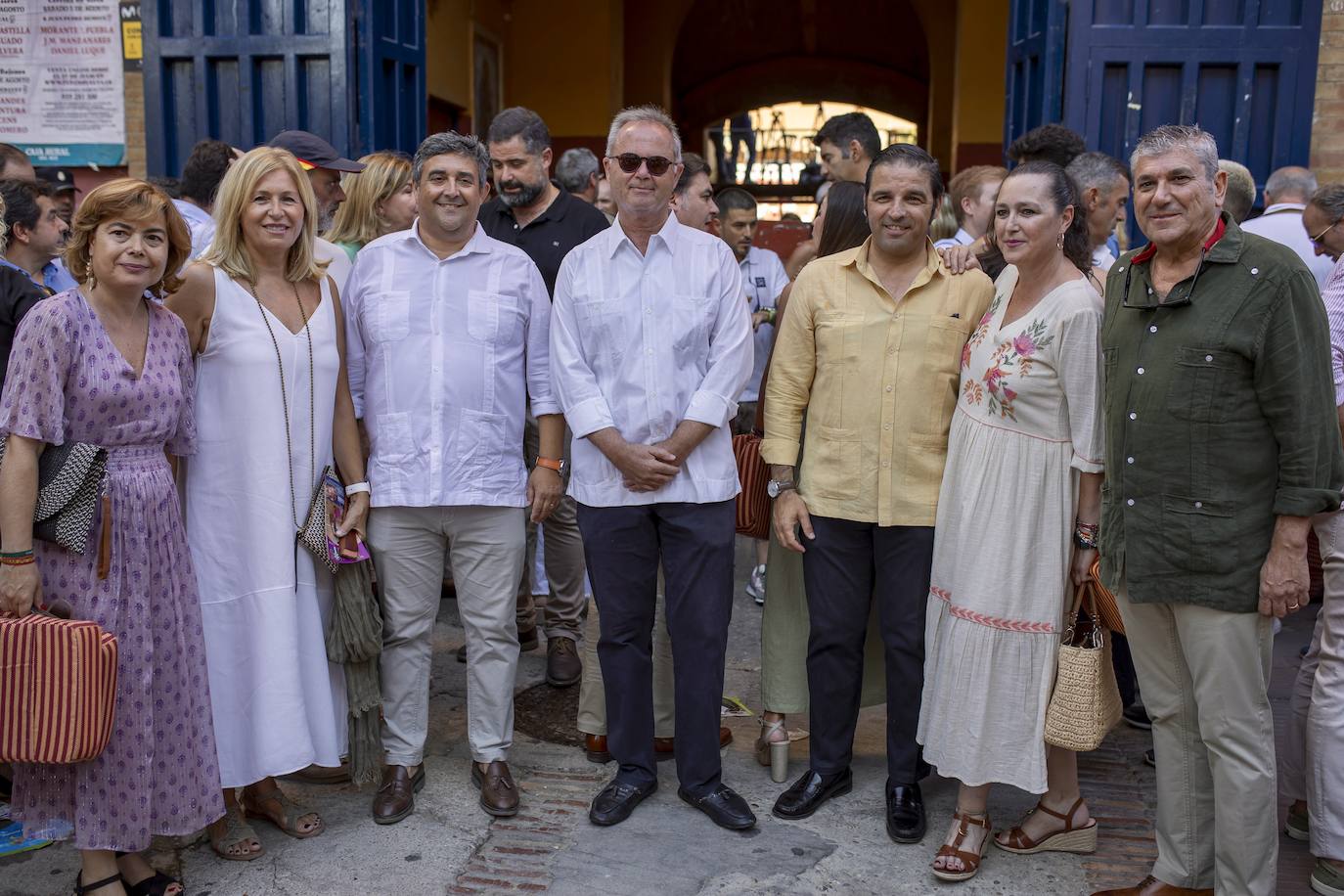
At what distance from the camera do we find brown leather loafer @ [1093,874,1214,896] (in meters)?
3.14

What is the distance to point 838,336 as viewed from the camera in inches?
140

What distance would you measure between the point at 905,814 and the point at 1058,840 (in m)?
0.44

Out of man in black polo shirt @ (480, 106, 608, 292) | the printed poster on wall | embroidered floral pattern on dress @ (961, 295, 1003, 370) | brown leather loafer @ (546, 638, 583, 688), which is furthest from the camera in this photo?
the printed poster on wall

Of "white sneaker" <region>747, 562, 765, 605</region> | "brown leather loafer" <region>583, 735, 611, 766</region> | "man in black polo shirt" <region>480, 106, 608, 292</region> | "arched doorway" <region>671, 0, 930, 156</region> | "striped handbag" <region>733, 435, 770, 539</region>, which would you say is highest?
"arched doorway" <region>671, 0, 930, 156</region>

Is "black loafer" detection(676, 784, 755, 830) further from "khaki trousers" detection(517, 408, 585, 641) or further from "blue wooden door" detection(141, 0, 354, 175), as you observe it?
"blue wooden door" detection(141, 0, 354, 175)

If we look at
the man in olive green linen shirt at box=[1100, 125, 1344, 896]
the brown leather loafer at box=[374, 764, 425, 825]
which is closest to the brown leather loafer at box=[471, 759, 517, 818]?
the brown leather loafer at box=[374, 764, 425, 825]

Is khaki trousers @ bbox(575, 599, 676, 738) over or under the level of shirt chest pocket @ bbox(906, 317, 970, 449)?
under

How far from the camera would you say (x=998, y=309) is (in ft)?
11.0

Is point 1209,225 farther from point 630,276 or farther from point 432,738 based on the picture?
point 432,738

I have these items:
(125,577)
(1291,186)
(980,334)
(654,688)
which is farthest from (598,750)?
(1291,186)

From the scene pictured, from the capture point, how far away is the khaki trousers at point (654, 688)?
404 cm

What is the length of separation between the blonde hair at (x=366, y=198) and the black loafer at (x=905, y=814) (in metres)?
2.94

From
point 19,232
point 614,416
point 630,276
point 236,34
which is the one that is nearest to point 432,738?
point 614,416

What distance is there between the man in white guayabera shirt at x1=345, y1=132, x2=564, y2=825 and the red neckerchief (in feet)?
5.69
